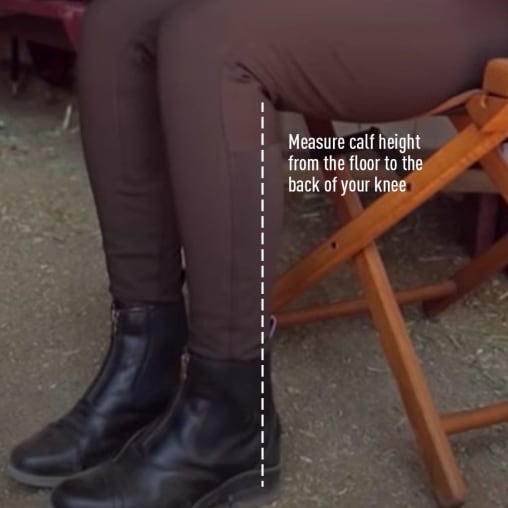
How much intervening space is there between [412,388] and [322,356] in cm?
26

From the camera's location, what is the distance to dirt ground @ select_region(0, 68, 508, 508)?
1083mm

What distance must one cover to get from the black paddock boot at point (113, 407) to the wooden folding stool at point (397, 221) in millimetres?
180

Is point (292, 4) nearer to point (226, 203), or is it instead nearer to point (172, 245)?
point (226, 203)

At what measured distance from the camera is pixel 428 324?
1.39 m

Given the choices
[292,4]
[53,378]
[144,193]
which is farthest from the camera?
[53,378]

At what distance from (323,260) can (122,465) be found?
29 centimetres

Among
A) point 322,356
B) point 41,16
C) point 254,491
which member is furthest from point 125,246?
point 41,16

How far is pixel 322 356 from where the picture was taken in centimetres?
131

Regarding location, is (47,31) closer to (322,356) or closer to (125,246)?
(322,356)

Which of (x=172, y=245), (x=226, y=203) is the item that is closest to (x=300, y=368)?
(x=172, y=245)

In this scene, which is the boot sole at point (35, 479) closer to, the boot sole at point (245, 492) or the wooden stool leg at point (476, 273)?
the boot sole at point (245, 492)

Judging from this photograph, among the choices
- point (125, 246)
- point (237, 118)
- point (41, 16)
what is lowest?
point (41, 16)

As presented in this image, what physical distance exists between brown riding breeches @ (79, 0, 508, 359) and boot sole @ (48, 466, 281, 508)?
12 centimetres

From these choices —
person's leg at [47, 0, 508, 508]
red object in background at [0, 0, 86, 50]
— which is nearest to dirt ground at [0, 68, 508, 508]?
person's leg at [47, 0, 508, 508]
